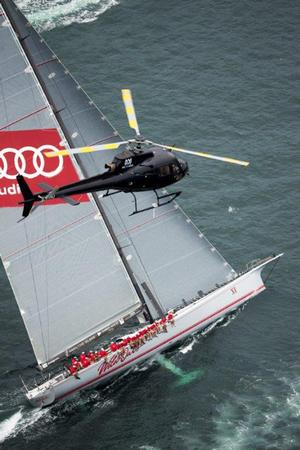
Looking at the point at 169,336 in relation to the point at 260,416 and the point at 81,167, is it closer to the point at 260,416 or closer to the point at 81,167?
the point at 260,416

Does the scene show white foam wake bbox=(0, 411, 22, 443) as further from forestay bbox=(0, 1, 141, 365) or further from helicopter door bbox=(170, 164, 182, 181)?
helicopter door bbox=(170, 164, 182, 181)

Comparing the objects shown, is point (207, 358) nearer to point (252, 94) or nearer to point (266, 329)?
point (266, 329)

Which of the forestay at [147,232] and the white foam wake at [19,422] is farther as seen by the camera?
the forestay at [147,232]

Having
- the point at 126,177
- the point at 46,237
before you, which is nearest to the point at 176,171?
the point at 126,177

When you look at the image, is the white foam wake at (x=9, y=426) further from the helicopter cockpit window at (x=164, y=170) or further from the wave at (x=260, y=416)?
the helicopter cockpit window at (x=164, y=170)

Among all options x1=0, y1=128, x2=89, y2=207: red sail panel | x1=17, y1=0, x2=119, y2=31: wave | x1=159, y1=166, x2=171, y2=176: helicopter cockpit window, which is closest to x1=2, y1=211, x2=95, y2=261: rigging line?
x1=0, y1=128, x2=89, y2=207: red sail panel

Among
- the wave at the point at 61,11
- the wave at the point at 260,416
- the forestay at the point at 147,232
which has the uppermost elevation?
the wave at the point at 61,11

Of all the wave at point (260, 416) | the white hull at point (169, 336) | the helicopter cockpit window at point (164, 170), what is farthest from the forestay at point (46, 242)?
the wave at point (260, 416)
